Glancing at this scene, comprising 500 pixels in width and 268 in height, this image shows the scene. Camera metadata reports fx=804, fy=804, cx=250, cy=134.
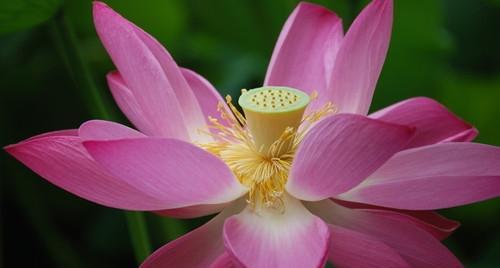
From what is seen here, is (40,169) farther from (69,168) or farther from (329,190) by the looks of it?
(329,190)

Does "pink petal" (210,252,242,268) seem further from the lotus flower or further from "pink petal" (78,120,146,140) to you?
"pink petal" (78,120,146,140)

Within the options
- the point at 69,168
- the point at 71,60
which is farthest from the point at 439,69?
the point at 69,168

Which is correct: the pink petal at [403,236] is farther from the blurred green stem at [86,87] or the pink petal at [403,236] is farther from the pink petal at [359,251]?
the blurred green stem at [86,87]

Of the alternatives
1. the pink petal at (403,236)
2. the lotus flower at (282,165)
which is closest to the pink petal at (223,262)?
the lotus flower at (282,165)

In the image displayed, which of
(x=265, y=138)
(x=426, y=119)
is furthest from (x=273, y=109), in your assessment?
(x=426, y=119)

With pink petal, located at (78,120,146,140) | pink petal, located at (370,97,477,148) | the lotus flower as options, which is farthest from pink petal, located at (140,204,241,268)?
pink petal, located at (370,97,477,148)

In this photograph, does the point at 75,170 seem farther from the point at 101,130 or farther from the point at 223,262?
the point at 223,262

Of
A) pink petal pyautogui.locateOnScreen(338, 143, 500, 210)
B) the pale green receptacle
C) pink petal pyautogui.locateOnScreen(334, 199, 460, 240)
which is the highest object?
the pale green receptacle
